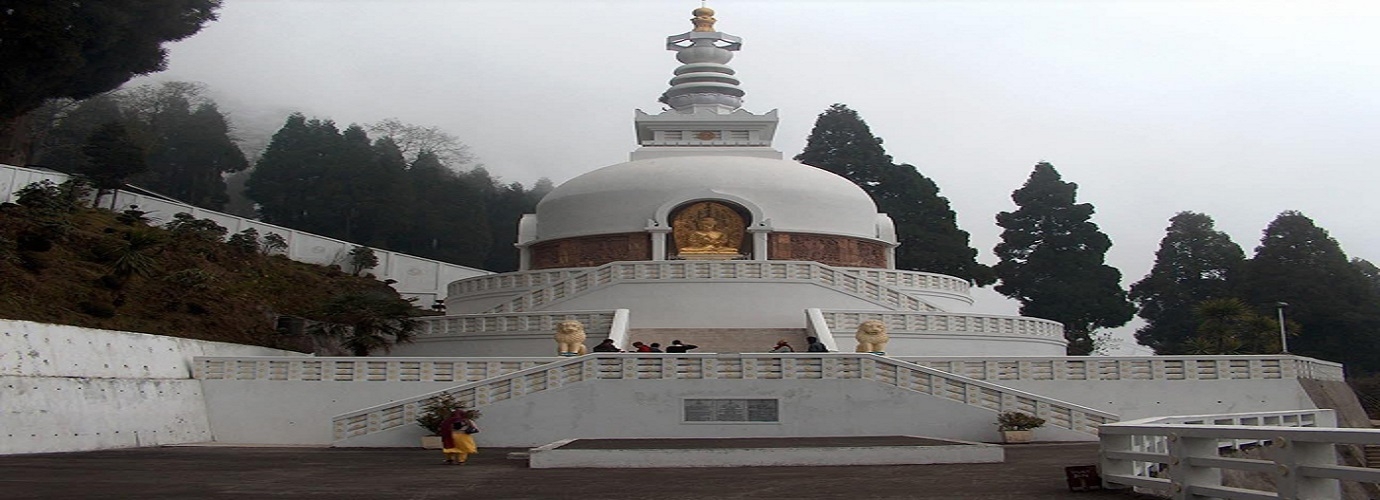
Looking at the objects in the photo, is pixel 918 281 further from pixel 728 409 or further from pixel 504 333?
pixel 728 409

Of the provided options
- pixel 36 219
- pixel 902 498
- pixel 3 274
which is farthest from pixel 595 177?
pixel 902 498

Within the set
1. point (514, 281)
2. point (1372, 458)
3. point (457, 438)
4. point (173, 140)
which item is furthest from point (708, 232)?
point (173, 140)

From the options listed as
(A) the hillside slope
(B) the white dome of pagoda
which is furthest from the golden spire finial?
(A) the hillside slope

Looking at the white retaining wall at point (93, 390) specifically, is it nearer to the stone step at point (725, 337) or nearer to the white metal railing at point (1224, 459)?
the stone step at point (725, 337)

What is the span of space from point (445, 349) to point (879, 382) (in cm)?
1044

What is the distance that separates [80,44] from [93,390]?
12.5 m

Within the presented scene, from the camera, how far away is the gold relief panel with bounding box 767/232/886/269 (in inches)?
1155

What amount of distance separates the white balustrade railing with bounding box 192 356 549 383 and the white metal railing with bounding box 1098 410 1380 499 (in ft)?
33.2

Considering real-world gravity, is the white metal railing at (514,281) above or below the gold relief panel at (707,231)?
below

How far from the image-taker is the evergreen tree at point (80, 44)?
23469 millimetres

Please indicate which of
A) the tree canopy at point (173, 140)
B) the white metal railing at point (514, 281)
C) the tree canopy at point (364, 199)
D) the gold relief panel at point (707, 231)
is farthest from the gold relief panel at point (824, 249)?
the tree canopy at point (173, 140)

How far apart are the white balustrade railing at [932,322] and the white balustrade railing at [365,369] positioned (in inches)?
288

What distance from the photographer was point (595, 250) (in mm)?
29891

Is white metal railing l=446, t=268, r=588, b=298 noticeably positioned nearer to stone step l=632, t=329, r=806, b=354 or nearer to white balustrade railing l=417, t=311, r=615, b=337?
white balustrade railing l=417, t=311, r=615, b=337
